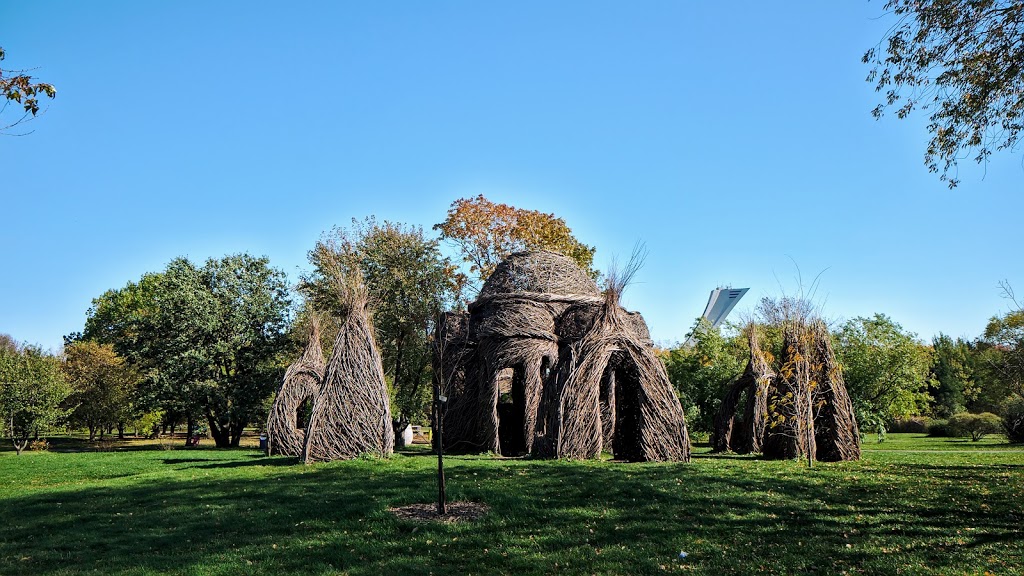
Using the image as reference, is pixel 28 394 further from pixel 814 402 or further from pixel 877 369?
pixel 877 369

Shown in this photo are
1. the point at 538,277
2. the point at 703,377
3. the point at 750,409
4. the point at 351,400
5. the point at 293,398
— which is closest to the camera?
the point at 351,400

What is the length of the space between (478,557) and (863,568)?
3.43 meters

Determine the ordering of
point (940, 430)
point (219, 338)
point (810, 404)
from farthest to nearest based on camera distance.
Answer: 1. point (940, 430)
2. point (219, 338)
3. point (810, 404)

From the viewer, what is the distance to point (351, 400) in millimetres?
13523

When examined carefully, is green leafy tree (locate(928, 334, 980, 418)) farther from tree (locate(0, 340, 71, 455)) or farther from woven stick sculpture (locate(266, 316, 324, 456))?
tree (locate(0, 340, 71, 455))

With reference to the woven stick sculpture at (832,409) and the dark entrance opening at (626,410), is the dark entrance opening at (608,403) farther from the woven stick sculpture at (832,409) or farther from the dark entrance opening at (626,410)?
the woven stick sculpture at (832,409)

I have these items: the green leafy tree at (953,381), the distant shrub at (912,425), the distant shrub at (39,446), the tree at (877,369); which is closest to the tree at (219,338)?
the distant shrub at (39,446)

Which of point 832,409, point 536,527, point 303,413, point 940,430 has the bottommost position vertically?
point 940,430

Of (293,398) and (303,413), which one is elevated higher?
(293,398)

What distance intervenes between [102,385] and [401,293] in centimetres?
1581

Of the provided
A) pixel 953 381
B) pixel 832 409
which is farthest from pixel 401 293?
pixel 953 381

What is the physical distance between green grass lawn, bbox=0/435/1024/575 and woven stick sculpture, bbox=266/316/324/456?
627 cm

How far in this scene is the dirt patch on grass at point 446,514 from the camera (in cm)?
717

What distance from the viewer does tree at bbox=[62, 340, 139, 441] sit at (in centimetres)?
2919
